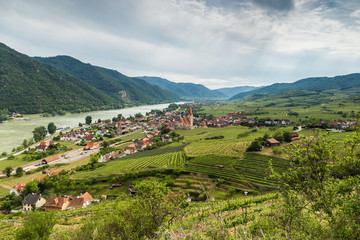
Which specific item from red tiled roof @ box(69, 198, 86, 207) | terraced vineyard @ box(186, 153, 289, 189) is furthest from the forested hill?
terraced vineyard @ box(186, 153, 289, 189)

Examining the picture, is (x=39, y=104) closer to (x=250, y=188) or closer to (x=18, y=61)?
(x=18, y=61)

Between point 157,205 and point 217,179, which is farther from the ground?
point 157,205

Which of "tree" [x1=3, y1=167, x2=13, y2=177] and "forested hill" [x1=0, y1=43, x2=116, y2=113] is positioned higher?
"forested hill" [x1=0, y1=43, x2=116, y2=113]

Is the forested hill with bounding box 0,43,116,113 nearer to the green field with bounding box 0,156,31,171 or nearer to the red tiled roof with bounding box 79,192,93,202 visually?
the green field with bounding box 0,156,31,171

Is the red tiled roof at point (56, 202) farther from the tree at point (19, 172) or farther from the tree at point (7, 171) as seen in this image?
the tree at point (7, 171)

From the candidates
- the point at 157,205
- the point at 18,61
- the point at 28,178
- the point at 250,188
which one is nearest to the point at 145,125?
the point at 28,178

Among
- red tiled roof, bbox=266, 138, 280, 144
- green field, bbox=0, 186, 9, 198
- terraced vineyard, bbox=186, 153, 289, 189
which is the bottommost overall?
green field, bbox=0, 186, 9, 198
